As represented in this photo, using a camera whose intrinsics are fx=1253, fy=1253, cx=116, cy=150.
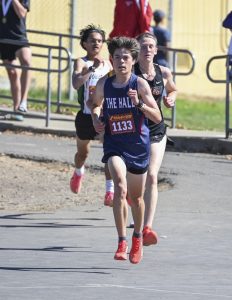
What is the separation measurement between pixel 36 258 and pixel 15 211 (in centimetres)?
293

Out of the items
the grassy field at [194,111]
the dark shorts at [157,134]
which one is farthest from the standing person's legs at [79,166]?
the grassy field at [194,111]

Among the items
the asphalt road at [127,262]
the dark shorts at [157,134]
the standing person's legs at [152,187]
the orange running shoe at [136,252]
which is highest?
the dark shorts at [157,134]

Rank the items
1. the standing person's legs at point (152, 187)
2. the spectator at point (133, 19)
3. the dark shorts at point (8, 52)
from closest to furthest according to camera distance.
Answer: the standing person's legs at point (152, 187) < the spectator at point (133, 19) < the dark shorts at point (8, 52)

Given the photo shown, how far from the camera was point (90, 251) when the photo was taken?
35.5 ft

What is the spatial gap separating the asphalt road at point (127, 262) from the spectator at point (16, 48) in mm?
3867

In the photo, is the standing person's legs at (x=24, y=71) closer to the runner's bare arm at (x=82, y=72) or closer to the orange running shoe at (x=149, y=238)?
the runner's bare arm at (x=82, y=72)

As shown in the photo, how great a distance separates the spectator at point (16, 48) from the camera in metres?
18.6

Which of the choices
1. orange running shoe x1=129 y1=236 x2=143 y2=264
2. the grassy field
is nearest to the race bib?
orange running shoe x1=129 y1=236 x2=143 y2=264

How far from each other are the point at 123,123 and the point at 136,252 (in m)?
1.07

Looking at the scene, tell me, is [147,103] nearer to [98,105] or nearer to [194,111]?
[98,105]

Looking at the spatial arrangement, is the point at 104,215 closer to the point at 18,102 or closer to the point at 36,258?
the point at 36,258

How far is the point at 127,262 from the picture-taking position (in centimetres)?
1038

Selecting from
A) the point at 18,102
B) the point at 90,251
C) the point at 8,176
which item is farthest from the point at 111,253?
the point at 18,102

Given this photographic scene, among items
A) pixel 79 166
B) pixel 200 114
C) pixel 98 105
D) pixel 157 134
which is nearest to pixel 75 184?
pixel 79 166
